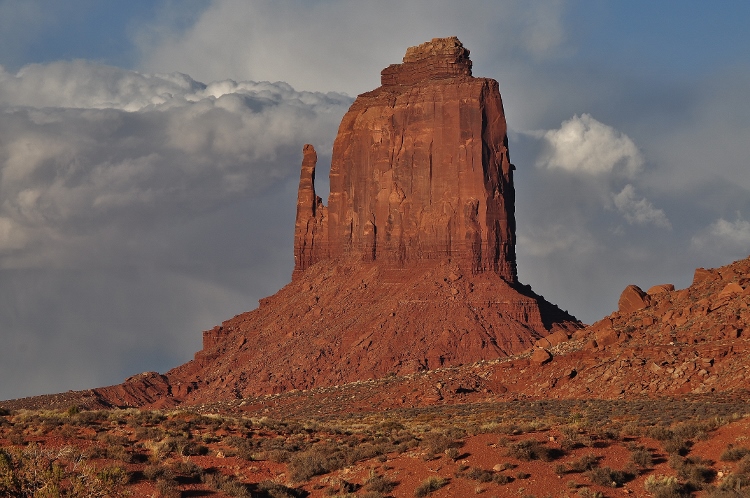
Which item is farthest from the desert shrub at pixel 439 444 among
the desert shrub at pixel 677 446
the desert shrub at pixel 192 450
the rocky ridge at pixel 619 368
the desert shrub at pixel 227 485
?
the rocky ridge at pixel 619 368

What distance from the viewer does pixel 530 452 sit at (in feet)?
96.9

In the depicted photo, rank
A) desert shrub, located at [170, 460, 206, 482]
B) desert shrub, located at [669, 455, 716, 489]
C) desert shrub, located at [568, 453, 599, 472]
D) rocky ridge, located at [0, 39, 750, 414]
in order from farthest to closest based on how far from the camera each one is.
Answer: rocky ridge, located at [0, 39, 750, 414] < desert shrub, located at [170, 460, 206, 482] < desert shrub, located at [568, 453, 599, 472] < desert shrub, located at [669, 455, 716, 489]

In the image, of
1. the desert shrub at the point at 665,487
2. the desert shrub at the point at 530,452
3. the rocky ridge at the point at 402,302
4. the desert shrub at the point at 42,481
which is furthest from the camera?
the rocky ridge at the point at 402,302

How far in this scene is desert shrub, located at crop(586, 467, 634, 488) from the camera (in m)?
27.2

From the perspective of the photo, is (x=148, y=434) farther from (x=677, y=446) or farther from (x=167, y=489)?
(x=677, y=446)

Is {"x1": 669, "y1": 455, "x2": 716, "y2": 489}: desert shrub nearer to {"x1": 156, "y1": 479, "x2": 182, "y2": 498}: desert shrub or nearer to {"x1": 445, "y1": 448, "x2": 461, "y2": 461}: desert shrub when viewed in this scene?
{"x1": 445, "y1": 448, "x2": 461, "y2": 461}: desert shrub

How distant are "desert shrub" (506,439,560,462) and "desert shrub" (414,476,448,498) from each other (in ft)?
7.71

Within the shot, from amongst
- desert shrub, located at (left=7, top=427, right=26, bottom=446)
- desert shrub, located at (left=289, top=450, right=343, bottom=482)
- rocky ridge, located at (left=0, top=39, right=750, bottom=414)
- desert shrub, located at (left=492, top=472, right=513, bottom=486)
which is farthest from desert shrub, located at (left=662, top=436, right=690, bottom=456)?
rocky ridge, located at (left=0, top=39, right=750, bottom=414)

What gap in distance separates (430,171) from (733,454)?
7726cm

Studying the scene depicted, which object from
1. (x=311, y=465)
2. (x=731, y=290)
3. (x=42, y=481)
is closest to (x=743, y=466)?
(x=311, y=465)

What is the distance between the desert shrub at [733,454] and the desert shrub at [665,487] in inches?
82.9

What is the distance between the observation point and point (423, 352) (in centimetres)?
Result: 9031

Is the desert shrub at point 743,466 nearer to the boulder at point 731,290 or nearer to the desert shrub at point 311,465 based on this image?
the desert shrub at point 311,465

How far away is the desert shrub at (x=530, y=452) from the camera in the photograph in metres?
29.4
